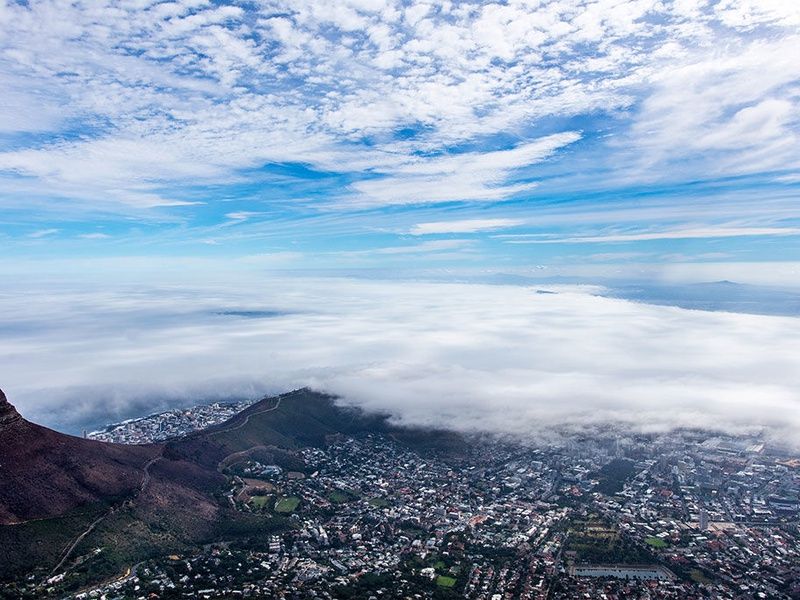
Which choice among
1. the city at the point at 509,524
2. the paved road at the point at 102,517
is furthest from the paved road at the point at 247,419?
the paved road at the point at 102,517

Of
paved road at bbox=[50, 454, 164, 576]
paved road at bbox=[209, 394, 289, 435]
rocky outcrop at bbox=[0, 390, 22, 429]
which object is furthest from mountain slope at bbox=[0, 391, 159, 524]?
paved road at bbox=[209, 394, 289, 435]

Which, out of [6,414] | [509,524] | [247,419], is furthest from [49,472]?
[509,524]

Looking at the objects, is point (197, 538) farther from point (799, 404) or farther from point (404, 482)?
point (799, 404)

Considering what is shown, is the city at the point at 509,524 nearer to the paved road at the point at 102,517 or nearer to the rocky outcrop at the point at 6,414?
the paved road at the point at 102,517

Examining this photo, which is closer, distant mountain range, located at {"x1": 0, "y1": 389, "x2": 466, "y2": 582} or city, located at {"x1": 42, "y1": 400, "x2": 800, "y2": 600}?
distant mountain range, located at {"x1": 0, "y1": 389, "x2": 466, "y2": 582}

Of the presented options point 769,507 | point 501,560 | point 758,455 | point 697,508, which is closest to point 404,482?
point 501,560

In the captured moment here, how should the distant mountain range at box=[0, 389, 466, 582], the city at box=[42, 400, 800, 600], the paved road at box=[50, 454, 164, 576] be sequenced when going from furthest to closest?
the city at box=[42, 400, 800, 600] < the distant mountain range at box=[0, 389, 466, 582] < the paved road at box=[50, 454, 164, 576]

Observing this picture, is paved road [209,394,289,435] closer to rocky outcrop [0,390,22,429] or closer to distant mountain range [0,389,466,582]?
distant mountain range [0,389,466,582]

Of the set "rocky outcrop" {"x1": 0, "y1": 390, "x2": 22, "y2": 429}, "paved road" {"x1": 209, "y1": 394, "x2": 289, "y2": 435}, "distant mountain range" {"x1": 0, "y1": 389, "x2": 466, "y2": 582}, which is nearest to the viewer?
"distant mountain range" {"x1": 0, "y1": 389, "x2": 466, "y2": 582}

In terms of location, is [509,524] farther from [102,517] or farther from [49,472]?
[49,472]
